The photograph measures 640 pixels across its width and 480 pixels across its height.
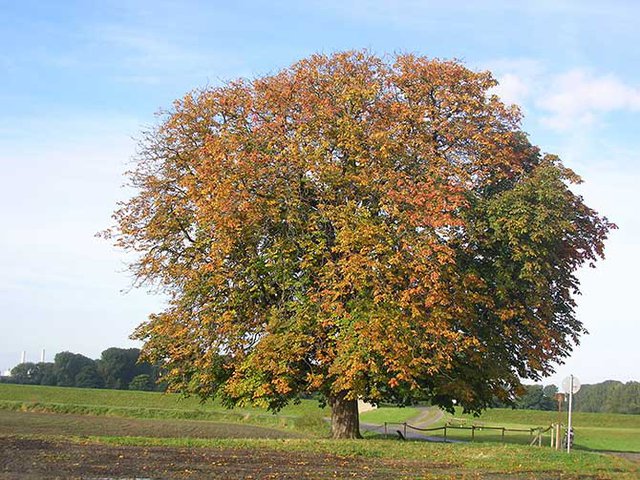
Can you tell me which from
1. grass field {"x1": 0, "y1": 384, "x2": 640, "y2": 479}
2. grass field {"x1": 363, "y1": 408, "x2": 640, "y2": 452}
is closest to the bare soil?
grass field {"x1": 0, "y1": 384, "x2": 640, "y2": 479}

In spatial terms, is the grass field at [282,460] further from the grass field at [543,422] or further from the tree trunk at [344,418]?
the grass field at [543,422]

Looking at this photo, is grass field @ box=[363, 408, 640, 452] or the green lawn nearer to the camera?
the green lawn

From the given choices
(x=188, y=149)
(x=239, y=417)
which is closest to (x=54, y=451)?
(x=188, y=149)

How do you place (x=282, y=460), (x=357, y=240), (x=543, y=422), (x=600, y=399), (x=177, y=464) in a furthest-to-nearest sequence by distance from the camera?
(x=600, y=399) → (x=543, y=422) → (x=357, y=240) → (x=282, y=460) → (x=177, y=464)

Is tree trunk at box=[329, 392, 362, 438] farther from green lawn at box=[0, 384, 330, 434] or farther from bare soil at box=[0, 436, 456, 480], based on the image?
green lawn at box=[0, 384, 330, 434]

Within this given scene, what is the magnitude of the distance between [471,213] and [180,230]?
12477mm

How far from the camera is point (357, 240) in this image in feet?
99.1

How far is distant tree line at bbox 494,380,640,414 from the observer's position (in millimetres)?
141875

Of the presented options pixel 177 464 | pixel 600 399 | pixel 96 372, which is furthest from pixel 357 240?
pixel 600 399

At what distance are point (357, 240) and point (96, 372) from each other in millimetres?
102640

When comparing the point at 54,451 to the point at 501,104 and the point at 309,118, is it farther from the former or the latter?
the point at 501,104

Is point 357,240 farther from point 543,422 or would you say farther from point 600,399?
point 600,399

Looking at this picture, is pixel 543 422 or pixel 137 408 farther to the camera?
pixel 543 422

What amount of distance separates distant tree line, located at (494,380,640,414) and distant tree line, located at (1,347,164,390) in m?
60.1
